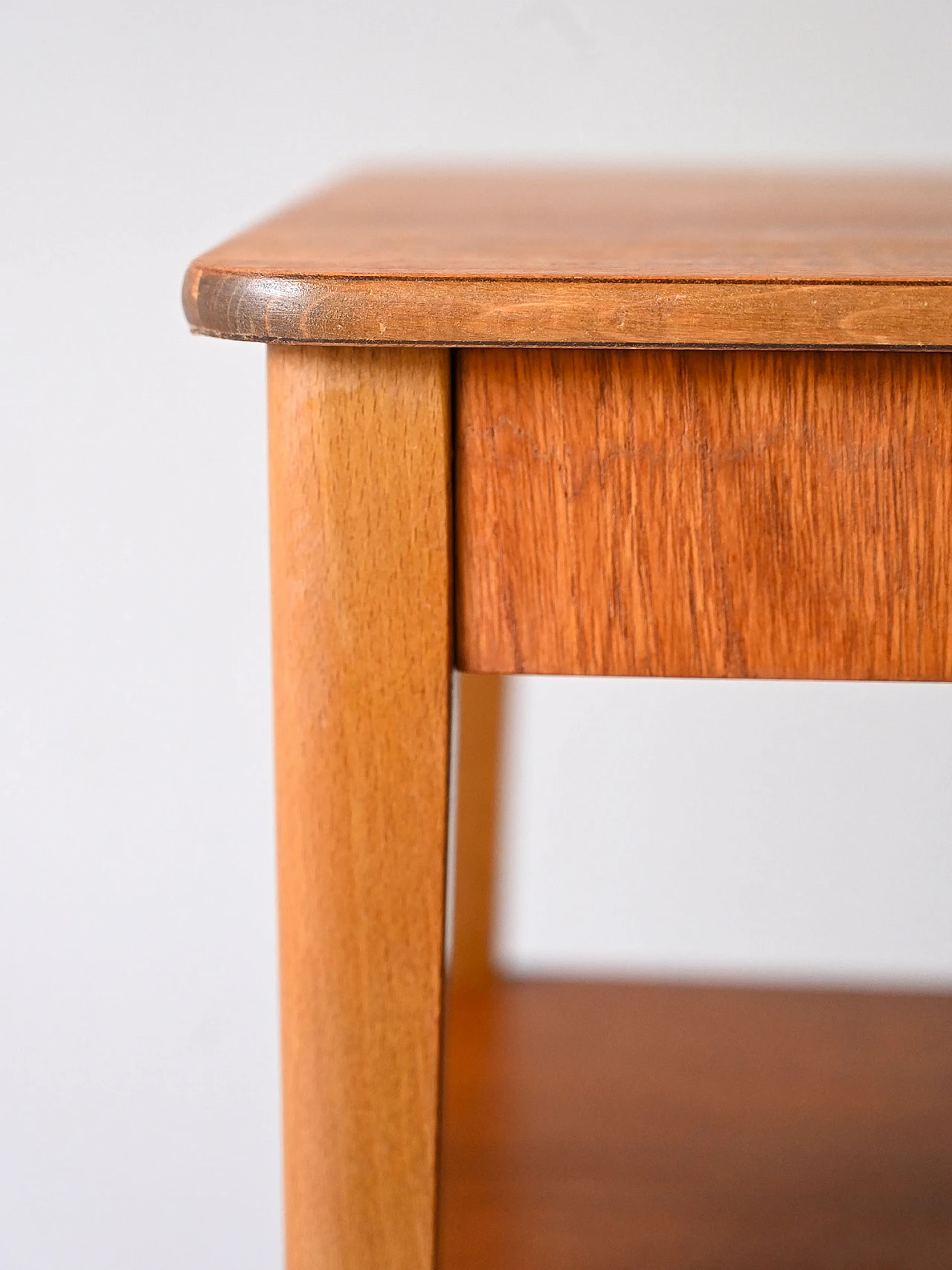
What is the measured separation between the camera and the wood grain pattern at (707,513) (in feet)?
1.02

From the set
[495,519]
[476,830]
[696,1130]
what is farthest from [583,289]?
[476,830]

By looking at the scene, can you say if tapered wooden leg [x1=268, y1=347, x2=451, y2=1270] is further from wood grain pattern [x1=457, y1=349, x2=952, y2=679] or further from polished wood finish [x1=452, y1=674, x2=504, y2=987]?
polished wood finish [x1=452, y1=674, x2=504, y2=987]

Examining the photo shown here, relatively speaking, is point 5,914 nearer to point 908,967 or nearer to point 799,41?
point 908,967

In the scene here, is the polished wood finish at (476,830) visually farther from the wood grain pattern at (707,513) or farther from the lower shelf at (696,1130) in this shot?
the wood grain pattern at (707,513)

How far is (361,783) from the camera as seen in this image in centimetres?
34

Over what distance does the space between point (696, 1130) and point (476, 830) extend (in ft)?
0.99

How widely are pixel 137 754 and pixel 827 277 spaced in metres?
0.83

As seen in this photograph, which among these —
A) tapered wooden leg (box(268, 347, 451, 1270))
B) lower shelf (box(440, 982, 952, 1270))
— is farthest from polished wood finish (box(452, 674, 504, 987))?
tapered wooden leg (box(268, 347, 451, 1270))

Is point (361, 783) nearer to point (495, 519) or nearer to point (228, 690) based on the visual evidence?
point (495, 519)

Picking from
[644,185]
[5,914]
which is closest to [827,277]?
[644,185]

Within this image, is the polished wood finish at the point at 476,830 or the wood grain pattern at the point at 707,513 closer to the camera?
the wood grain pattern at the point at 707,513

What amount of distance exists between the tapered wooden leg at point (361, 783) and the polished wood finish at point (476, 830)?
0.53 m

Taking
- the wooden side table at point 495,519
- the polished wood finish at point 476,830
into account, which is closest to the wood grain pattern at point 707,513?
the wooden side table at point 495,519

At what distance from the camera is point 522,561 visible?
0.33m
